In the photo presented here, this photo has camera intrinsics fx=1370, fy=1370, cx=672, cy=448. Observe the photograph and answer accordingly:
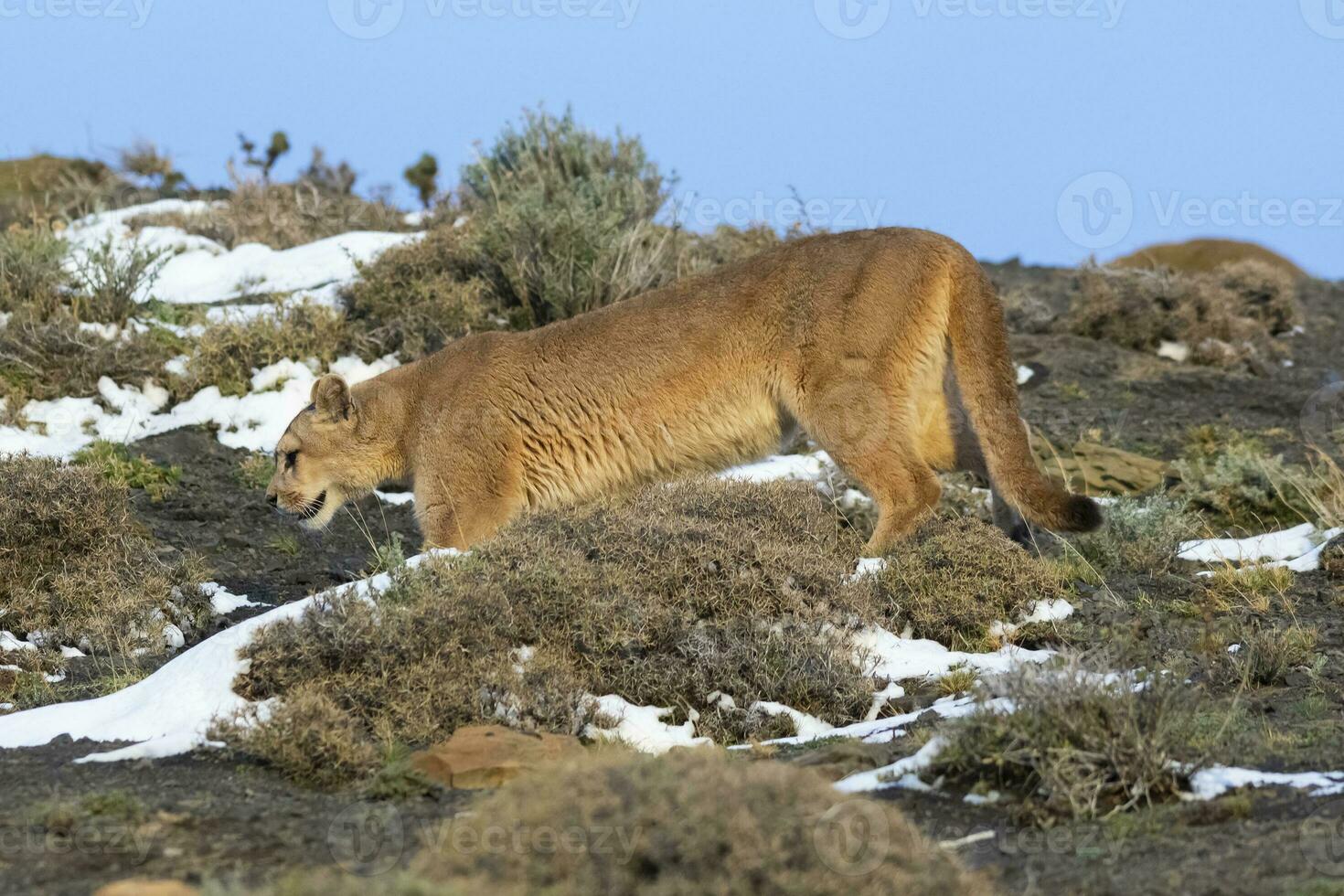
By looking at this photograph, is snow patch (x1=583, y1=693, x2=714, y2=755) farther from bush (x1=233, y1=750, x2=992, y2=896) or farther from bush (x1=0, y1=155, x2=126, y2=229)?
bush (x1=0, y1=155, x2=126, y2=229)

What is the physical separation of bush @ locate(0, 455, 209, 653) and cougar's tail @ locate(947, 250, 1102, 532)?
5215mm

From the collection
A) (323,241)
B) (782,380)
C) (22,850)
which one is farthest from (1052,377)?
(22,850)

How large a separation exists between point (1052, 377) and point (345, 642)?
11.4 m

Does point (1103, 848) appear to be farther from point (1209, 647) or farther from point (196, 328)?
point (196, 328)

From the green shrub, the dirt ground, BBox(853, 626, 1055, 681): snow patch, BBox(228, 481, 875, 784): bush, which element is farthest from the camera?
the green shrub

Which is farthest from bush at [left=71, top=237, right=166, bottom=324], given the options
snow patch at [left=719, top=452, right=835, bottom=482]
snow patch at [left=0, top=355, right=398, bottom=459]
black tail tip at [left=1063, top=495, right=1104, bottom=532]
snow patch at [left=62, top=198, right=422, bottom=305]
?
black tail tip at [left=1063, top=495, right=1104, bottom=532]

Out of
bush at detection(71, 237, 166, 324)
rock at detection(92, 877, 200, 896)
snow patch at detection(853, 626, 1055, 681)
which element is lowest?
snow patch at detection(853, 626, 1055, 681)

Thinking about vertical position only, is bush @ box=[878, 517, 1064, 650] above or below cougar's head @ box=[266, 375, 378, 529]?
below

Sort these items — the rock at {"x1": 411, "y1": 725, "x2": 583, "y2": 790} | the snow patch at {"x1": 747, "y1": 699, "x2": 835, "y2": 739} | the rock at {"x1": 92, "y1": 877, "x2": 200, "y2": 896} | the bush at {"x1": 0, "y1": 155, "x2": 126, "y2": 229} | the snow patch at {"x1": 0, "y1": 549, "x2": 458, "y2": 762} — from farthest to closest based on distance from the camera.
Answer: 1. the bush at {"x1": 0, "y1": 155, "x2": 126, "y2": 229}
2. the snow patch at {"x1": 747, "y1": 699, "x2": 835, "y2": 739}
3. the snow patch at {"x1": 0, "y1": 549, "x2": 458, "y2": 762}
4. the rock at {"x1": 411, "y1": 725, "x2": 583, "y2": 790}
5. the rock at {"x1": 92, "y1": 877, "x2": 200, "y2": 896}

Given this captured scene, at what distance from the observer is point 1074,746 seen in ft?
16.1

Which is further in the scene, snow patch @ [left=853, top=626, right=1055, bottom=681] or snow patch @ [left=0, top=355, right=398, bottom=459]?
snow patch @ [left=0, top=355, right=398, bottom=459]

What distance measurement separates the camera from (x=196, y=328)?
46.6 feet

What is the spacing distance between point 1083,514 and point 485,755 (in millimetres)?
4039

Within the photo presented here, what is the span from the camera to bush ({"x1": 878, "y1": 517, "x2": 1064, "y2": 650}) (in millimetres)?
7805
